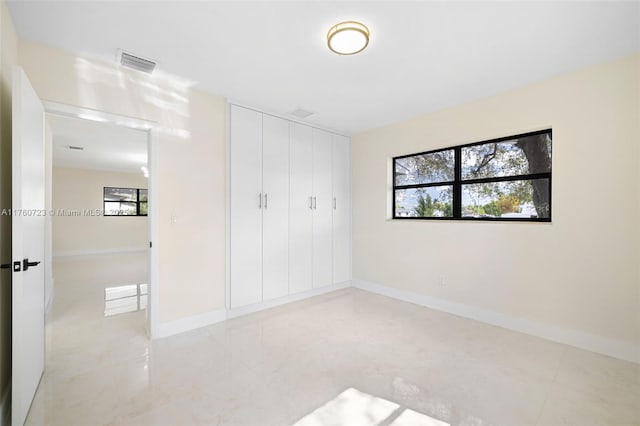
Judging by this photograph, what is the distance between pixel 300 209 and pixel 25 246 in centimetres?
284

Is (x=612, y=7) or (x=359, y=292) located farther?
(x=359, y=292)

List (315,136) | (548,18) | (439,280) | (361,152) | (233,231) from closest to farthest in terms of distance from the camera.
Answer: (548,18) < (233,231) < (439,280) < (315,136) < (361,152)

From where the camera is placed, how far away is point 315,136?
168 inches

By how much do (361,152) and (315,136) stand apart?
0.88m

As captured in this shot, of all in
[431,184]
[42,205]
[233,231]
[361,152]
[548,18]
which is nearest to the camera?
[548,18]

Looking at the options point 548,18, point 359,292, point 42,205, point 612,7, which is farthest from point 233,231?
point 612,7

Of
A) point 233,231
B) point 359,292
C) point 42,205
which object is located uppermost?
point 42,205

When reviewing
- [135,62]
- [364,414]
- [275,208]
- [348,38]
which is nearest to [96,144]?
[135,62]

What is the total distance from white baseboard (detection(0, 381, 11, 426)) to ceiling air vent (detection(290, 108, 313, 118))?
3.53m

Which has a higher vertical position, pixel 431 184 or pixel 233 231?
pixel 431 184

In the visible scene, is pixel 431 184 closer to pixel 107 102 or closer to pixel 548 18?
pixel 548 18

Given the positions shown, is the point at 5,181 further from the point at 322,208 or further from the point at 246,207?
the point at 322,208

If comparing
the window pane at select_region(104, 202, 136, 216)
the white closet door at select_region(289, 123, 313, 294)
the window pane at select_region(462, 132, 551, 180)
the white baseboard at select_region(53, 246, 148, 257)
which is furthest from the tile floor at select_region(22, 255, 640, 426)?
the window pane at select_region(104, 202, 136, 216)

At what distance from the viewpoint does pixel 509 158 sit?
315 cm
